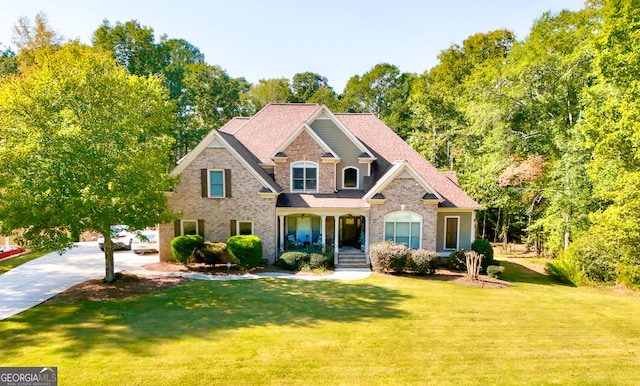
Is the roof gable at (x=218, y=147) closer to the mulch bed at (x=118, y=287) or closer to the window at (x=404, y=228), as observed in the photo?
the mulch bed at (x=118, y=287)

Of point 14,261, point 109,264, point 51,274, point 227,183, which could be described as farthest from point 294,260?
point 14,261

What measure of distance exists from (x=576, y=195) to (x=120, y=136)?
2609 centimetres

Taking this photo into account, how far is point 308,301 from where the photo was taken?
1467 centimetres

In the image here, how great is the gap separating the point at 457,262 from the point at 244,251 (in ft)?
40.6

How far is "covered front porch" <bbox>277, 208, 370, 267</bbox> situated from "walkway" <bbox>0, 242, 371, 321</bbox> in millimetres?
1486

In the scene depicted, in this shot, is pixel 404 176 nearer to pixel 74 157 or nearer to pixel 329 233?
pixel 329 233

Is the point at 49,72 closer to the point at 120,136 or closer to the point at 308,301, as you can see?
the point at 120,136

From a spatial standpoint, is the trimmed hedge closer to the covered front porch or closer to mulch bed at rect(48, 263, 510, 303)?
the covered front porch

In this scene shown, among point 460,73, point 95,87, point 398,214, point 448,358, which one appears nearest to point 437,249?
point 398,214

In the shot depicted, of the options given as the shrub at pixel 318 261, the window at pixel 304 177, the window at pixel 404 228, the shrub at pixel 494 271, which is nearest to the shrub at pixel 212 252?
the shrub at pixel 318 261

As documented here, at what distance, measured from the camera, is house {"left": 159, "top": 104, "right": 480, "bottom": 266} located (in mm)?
20703

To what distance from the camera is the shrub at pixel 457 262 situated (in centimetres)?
2055

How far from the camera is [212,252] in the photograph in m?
19.8

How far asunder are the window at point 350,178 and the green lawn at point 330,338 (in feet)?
28.2
